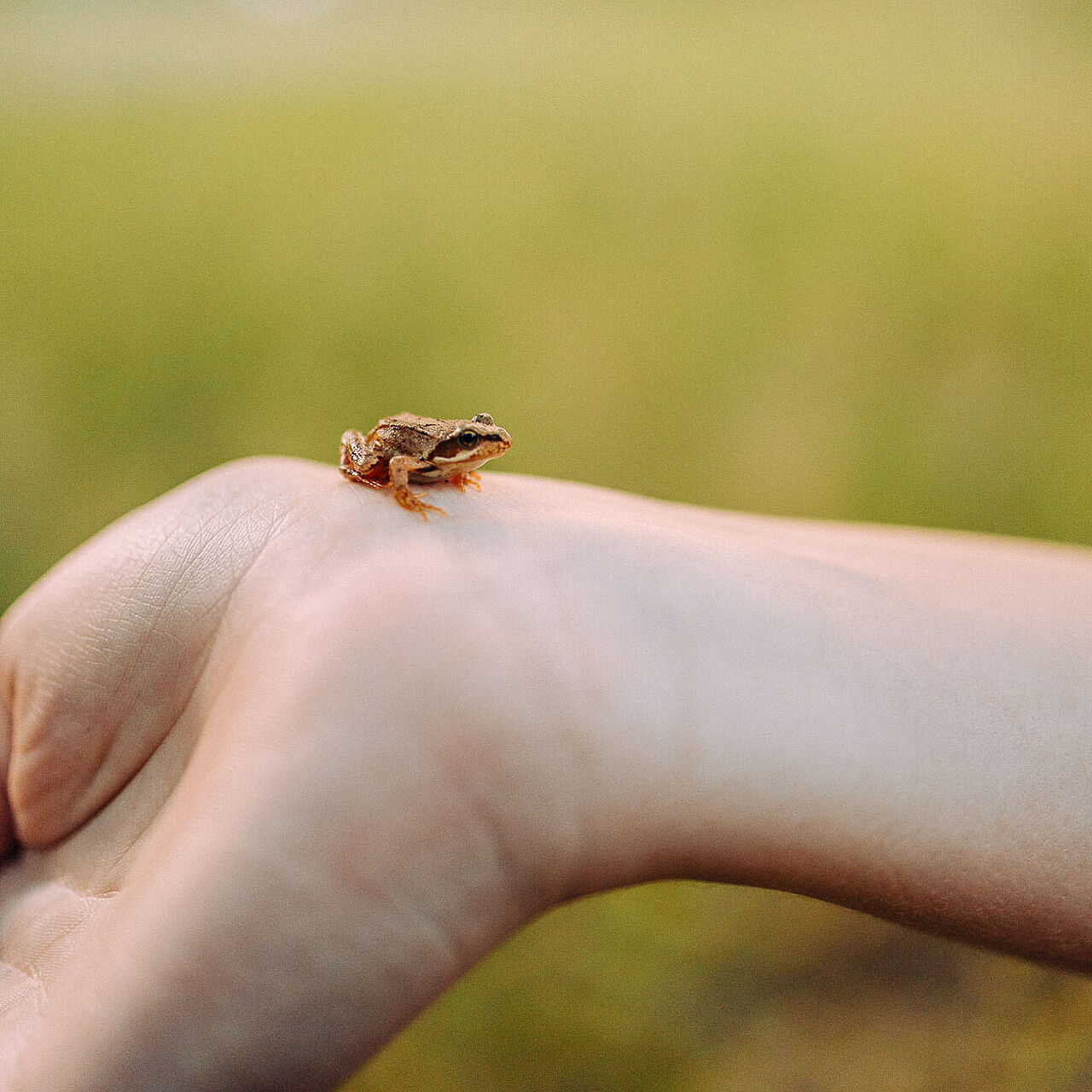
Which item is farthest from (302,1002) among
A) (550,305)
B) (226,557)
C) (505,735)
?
(550,305)

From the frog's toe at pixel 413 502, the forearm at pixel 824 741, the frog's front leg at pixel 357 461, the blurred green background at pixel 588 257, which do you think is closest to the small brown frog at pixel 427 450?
the frog's front leg at pixel 357 461

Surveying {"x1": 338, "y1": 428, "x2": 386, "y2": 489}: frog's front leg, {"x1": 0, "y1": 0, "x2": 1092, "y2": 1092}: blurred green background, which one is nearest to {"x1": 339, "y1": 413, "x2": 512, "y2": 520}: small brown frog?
{"x1": 338, "y1": 428, "x2": 386, "y2": 489}: frog's front leg

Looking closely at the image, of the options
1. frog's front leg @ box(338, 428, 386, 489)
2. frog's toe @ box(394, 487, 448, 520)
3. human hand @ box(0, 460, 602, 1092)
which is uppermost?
frog's front leg @ box(338, 428, 386, 489)

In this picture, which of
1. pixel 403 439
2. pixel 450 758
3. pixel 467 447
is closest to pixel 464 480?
pixel 467 447

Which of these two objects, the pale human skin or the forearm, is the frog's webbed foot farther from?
the forearm

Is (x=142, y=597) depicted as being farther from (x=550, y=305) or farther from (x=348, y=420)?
(x=550, y=305)

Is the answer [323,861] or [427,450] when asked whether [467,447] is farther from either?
[323,861]
